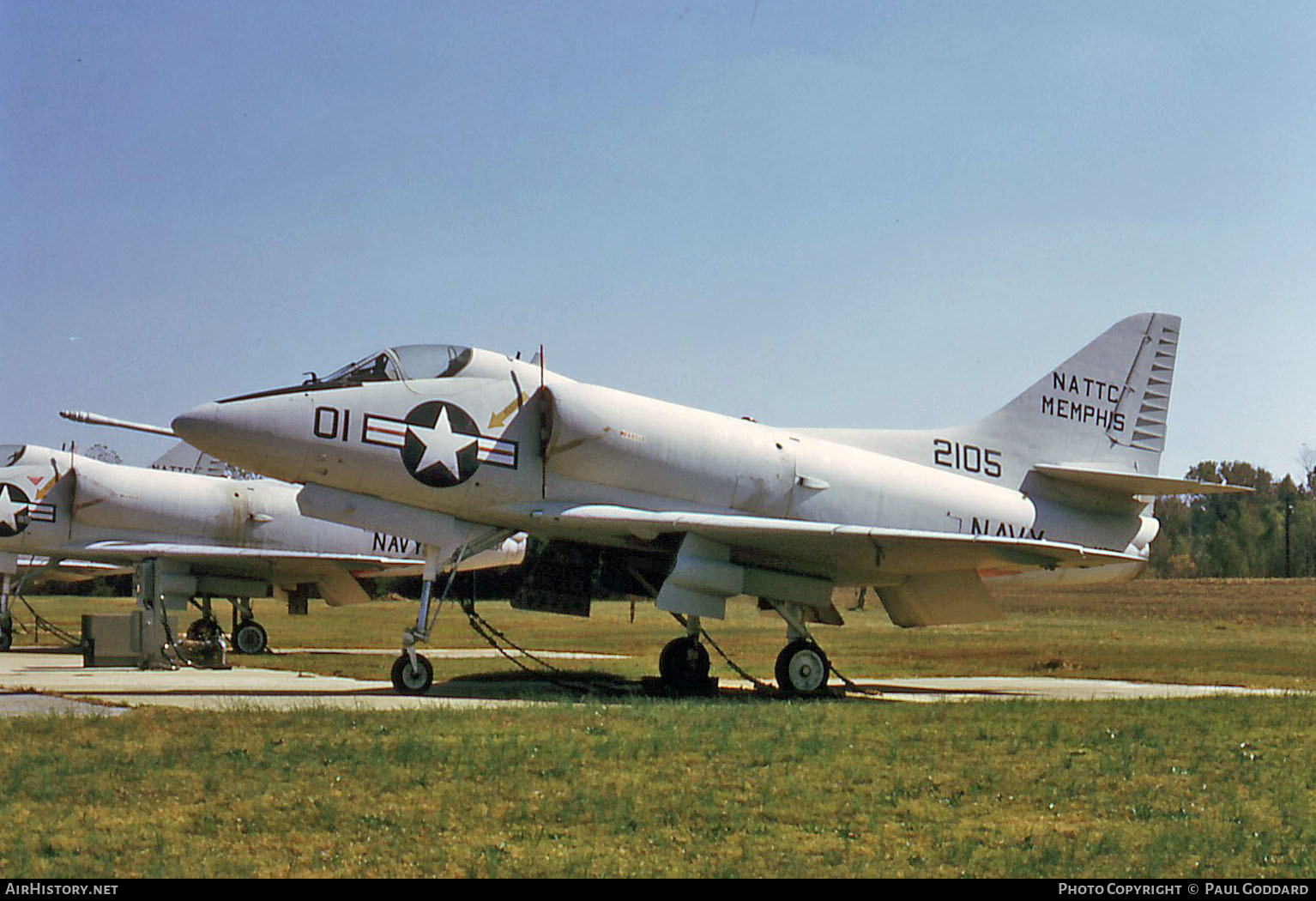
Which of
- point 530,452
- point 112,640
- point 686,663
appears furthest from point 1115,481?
point 112,640

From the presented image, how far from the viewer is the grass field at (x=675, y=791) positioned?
6777mm

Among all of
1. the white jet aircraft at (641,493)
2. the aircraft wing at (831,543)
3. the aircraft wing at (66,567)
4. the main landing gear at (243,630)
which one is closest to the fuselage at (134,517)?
the main landing gear at (243,630)

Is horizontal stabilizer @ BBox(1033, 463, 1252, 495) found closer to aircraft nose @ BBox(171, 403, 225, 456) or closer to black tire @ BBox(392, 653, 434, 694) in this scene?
black tire @ BBox(392, 653, 434, 694)

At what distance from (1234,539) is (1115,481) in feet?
163

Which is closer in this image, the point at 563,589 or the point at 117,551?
the point at 563,589

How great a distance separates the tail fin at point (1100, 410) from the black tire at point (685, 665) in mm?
4876

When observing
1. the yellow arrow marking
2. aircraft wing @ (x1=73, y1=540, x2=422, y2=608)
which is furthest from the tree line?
the yellow arrow marking

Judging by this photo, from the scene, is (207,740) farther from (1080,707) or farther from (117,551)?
(117,551)

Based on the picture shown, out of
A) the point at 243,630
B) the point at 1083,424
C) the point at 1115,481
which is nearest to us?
the point at 1115,481

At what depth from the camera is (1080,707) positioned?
12.8 meters

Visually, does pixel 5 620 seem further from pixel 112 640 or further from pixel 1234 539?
Answer: pixel 1234 539

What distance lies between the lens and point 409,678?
1479 cm
